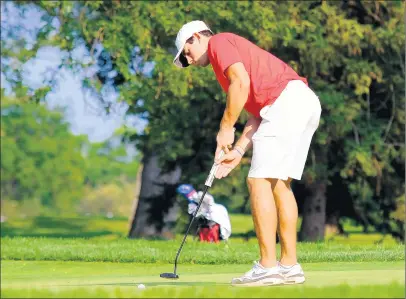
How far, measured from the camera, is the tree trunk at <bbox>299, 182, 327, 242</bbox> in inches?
947

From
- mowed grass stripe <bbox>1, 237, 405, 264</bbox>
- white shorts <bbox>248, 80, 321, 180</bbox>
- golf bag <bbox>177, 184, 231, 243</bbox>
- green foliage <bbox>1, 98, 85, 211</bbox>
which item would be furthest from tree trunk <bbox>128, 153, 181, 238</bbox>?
green foliage <bbox>1, 98, 85, 211</bbox>

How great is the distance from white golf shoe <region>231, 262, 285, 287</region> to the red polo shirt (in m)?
1.21

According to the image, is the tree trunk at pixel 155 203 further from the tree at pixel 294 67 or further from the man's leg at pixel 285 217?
the man's leg at pixel 285 217

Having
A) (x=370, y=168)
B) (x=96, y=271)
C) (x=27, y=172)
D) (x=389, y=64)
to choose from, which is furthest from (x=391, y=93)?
(x=27, y=172)

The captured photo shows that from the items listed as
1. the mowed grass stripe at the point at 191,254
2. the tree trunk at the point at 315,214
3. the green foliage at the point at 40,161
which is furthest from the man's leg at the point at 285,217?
the green foliage at the point at 40,161

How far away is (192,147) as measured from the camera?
2361 centimetres

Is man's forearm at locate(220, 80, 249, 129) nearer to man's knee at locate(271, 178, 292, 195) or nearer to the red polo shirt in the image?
the red polo shirt

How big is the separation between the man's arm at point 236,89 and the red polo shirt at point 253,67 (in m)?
0.06

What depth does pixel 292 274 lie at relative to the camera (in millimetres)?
7055

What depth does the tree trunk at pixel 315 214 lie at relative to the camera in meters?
24.1

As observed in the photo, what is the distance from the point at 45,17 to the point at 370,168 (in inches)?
308

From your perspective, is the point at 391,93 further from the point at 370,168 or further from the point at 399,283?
the point at 399,283

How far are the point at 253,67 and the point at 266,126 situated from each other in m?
0.46

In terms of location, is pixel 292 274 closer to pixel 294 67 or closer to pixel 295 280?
pixel 295 280
